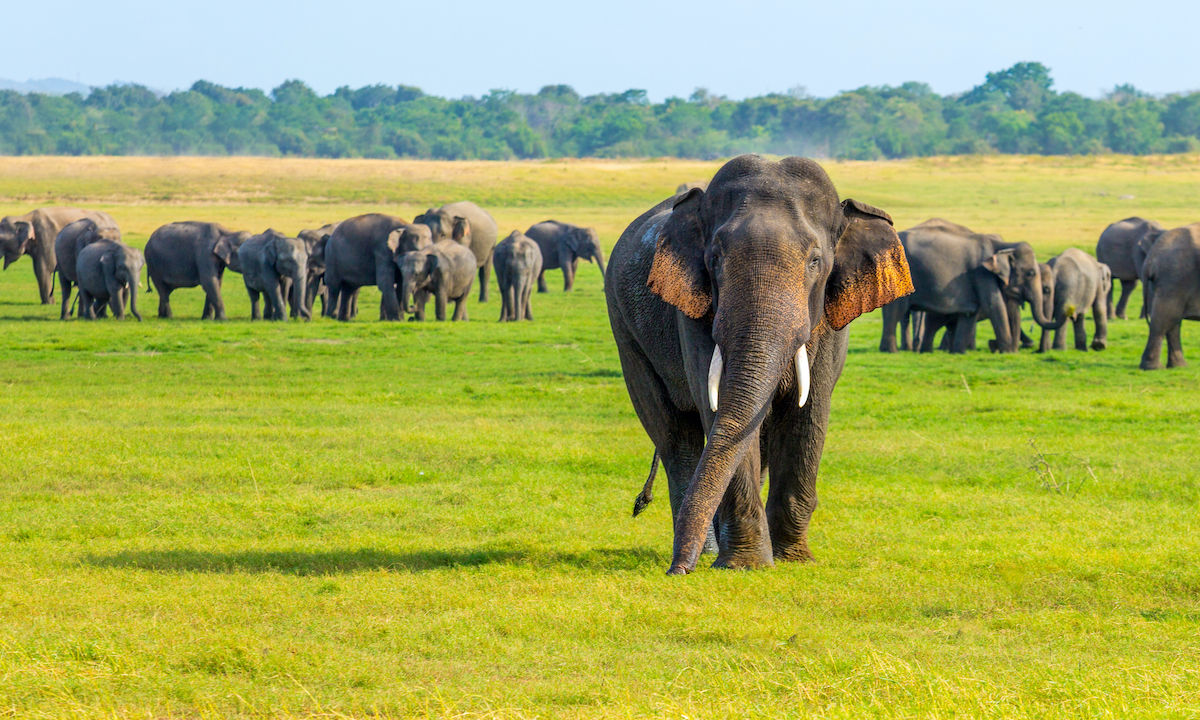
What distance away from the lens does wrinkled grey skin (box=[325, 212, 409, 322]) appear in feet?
105

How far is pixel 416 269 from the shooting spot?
30516 millimetres

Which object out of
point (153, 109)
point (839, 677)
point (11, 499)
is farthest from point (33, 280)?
point (153, 109)

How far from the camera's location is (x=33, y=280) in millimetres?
42688

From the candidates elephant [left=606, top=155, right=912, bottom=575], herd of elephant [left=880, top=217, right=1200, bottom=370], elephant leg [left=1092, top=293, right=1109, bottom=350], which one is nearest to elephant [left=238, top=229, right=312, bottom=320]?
herd of elephant [left=880, top=217, right=1200, bottom=370]

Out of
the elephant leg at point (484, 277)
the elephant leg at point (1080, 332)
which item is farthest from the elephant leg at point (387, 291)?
the elephant leg at point (1080, 332)

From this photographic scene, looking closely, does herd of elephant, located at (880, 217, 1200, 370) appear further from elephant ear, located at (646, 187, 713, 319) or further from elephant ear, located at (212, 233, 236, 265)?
elephant ear, located at (646, 187, 713, 319)

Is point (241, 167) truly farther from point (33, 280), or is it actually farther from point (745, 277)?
point (745, 277)

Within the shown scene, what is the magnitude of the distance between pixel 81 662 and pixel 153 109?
587ft

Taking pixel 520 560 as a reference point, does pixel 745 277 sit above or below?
above

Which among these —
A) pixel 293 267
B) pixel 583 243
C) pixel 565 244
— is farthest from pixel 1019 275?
pixel 565 244

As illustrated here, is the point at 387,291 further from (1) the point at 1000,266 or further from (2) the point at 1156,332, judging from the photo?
(2) the point at 1156,332

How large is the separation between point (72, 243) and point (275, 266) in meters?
5.74

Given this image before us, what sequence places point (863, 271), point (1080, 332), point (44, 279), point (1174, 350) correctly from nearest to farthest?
1. point (863, 271)
2. point (1174, 350)
3. point (1080, 332)
4. point (44, 279)

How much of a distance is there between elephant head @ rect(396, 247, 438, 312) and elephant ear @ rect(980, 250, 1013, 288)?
11104 millimetres
